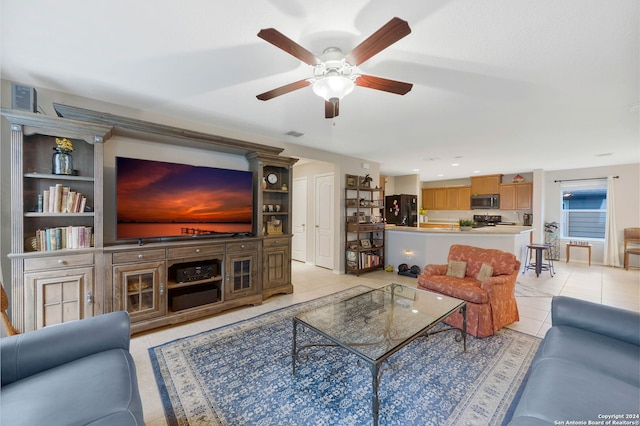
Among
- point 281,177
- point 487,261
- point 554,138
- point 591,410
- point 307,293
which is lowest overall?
point 307,293

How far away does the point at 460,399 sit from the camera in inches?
69.1

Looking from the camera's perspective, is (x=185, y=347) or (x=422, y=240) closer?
(x=185, y=347)

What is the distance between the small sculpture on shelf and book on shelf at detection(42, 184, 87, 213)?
0.15 metres

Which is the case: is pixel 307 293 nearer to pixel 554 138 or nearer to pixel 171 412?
pixel 171 412

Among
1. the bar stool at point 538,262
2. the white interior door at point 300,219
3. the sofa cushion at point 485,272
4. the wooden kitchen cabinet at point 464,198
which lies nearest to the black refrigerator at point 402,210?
the wooden kitchen cabinet at point 464,198

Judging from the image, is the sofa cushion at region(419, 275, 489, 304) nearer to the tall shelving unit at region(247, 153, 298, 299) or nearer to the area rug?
the area rug

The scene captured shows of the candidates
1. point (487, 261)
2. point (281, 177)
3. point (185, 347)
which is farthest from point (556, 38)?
point (185, 347)

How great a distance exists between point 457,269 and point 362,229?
2.20 m

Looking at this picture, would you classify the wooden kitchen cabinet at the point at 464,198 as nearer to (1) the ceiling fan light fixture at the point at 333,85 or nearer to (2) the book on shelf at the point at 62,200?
(1) the ceiling fan light fixture at the point at 333,85

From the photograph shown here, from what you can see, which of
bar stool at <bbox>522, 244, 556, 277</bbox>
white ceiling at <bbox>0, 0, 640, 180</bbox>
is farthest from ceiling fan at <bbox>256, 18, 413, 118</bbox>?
bar stool at <bbox>522, 244, 556, 277</bbox>

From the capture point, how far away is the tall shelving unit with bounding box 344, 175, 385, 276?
5.16m

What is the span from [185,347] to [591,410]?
280cm

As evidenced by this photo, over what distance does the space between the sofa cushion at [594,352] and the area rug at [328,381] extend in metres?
0.50

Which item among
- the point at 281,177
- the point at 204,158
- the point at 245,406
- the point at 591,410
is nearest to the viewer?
the point at 591,410
